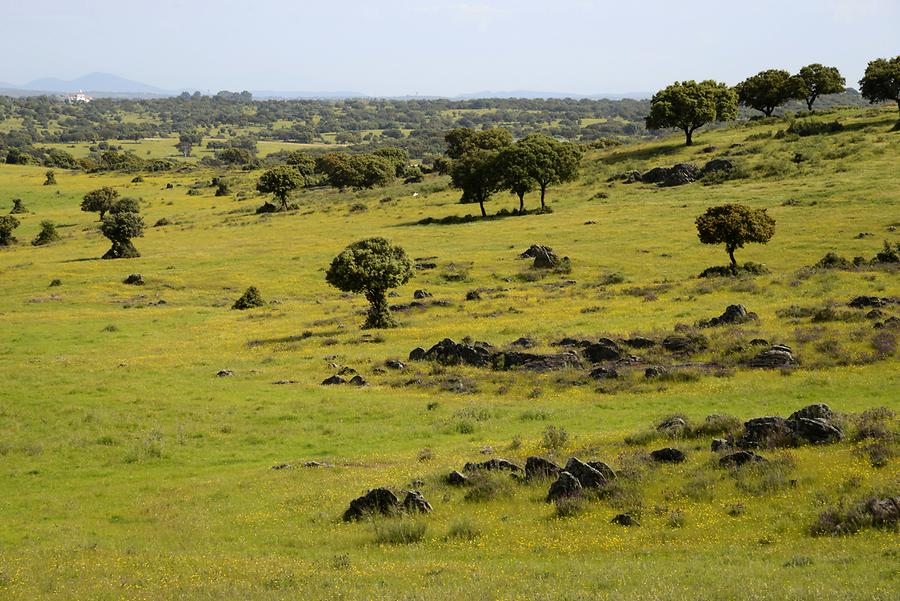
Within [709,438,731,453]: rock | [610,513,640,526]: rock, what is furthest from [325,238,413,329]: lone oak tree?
[610,513,640,526]: rock

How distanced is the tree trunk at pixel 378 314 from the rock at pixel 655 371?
21.8m

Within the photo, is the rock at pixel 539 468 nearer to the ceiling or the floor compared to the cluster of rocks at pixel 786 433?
nearer to the floor

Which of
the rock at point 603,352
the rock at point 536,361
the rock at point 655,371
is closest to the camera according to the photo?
the rock at point 655,371

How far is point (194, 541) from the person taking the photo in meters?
20.6

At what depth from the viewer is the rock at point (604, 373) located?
3658cm

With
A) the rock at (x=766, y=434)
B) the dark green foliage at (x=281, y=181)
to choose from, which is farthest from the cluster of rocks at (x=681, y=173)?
the rock at (x=766, y=434)

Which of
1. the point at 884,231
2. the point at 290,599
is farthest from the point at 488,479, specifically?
the point at 884,231

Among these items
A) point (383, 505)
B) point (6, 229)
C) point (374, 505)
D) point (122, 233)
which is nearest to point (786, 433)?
point (383, 505)

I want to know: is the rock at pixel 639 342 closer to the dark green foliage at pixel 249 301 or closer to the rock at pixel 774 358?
the rock at pixel 774 358

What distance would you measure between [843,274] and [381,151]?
146030mm

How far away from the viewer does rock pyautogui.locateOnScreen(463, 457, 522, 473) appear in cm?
2345

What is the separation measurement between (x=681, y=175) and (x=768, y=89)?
39669 mm

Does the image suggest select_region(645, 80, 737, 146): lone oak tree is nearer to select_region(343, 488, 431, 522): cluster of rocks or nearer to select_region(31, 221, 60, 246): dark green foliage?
select_region(31, 221, 60, 246): dark green foliage

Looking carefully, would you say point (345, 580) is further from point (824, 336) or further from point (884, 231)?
point (884, 231)
